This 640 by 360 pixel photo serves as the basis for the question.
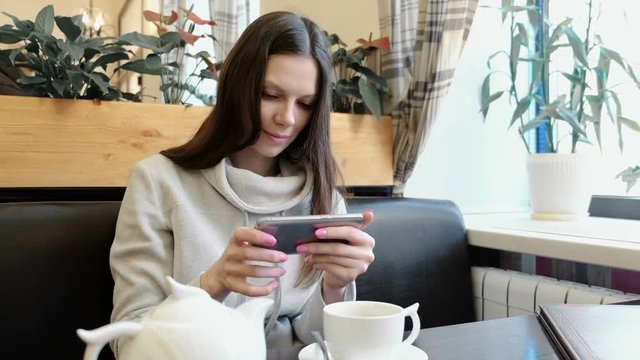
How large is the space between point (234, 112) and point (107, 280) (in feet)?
1.26

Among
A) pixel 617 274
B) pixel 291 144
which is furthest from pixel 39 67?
pixel 617 274

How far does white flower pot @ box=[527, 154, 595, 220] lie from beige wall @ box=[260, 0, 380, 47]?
2.45 feet

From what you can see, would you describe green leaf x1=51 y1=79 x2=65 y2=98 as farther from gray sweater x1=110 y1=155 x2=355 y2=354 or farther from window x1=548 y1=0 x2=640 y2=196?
window x1=548 y1=0 x2=640 y2=196

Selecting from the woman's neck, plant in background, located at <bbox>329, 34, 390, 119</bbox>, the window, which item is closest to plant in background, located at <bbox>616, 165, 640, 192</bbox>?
the window

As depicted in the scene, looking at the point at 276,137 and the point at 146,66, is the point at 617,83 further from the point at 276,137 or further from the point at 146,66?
the point at 146,66

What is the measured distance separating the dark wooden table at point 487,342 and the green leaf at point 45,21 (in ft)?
3.15

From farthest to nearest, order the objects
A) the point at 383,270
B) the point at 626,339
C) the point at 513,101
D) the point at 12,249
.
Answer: the point at 513,101 → the point at 383,270 → the point at 12,249 → the point at 626,339

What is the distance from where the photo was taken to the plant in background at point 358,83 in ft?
5.03

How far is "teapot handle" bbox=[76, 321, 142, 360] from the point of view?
1.14 feet

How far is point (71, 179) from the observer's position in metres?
1.18

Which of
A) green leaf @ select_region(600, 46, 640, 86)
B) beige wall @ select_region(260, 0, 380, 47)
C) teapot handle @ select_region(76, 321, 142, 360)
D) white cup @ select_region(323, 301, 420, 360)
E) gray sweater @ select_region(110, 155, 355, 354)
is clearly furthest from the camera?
beige wall @ select_region(260, 0, 380, 47)

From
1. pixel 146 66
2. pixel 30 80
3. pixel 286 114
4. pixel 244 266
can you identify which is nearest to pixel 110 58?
pixel 146 66

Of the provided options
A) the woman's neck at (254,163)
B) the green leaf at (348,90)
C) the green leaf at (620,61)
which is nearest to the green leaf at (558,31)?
the green leaf at (620,61)

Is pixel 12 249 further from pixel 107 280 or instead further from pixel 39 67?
pixel 39 67
